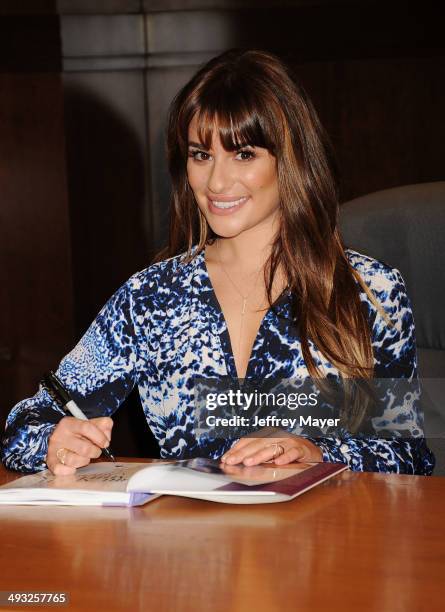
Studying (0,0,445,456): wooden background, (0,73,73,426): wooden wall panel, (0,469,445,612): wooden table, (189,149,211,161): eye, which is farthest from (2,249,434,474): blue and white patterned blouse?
(0,73,73,426): wooden wall panel

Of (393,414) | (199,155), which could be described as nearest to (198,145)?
(199,155)

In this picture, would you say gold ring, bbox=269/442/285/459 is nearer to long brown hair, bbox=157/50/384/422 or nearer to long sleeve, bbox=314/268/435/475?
long sleeve, bbox=314/268/435/475

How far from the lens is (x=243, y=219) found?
179 cm

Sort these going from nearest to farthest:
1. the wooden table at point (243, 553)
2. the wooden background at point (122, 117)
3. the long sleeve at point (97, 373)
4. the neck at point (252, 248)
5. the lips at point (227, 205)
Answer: the wooden table at point (243, 553), the long sleeve at point (97, 373), the lips at point (227, 205), the neck at point (252, 248), the wooden background at point (122, 117)

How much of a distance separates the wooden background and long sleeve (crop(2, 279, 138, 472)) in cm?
134

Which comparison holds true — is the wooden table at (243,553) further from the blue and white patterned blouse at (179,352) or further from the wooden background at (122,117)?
the wooden background at (122,117)

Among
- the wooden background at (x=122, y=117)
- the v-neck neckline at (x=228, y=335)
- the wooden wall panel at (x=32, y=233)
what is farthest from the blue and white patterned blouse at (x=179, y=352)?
the wooden wall panel at (x=32, y=233)

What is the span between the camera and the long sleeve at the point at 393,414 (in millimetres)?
1553

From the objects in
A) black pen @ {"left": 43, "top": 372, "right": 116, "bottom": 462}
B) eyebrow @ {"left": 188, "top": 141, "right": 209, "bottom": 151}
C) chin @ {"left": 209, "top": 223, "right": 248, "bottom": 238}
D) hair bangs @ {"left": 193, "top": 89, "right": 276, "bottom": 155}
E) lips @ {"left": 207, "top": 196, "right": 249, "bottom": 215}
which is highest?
hair bangs @ {"left": 193, "top": 89, "right": 276, "bottom": 155}

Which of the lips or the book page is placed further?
the lips

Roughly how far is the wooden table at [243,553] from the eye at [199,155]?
2.33ft

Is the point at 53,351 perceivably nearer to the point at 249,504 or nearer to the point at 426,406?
the point at 426,406

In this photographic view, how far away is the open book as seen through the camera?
47.7 inches

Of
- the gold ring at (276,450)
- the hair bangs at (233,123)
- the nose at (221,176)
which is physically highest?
the hair bangs at (233,123)
